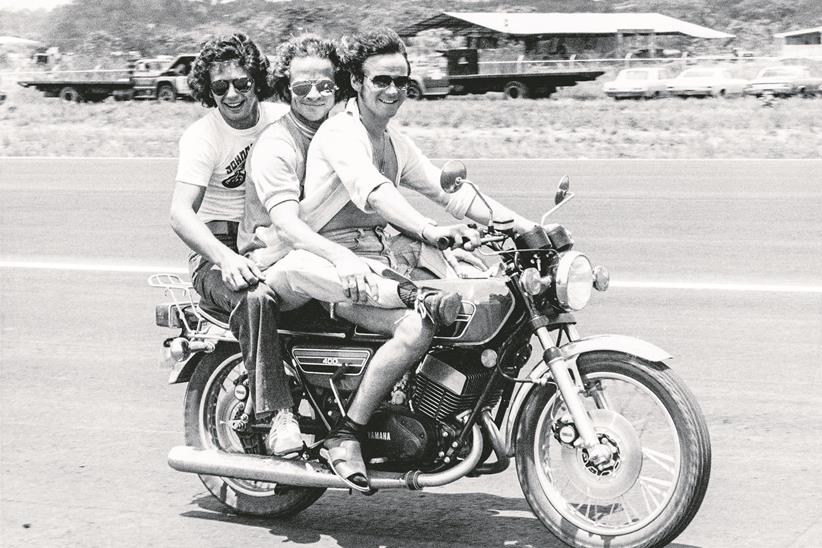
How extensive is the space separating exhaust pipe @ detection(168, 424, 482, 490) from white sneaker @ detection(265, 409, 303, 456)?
7 cm

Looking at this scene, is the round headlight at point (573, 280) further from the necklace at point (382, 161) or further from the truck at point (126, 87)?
the truck at point (126, 87)

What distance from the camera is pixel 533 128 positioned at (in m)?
31.6

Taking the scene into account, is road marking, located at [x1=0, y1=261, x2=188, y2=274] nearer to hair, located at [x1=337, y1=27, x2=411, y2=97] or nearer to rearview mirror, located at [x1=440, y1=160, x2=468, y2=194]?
hair, located at [x1=337, y1=27, x2=411, y2=97]

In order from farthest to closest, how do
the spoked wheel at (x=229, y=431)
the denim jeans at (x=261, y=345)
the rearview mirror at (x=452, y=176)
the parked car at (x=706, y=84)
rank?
1. the parked car at (x=706, y=84)
2. the spoked wheel at (x=229, y=431)
3. the denim jeans at (x=261, y=345)
4. the rearview mirror at (x=452, y=176)

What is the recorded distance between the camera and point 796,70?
144 feet

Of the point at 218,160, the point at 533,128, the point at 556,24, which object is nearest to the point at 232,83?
the point at 218,160

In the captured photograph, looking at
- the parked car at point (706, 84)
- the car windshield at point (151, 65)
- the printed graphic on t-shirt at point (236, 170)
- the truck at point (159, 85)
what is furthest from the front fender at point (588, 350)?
the car windshield at point (151, 65)

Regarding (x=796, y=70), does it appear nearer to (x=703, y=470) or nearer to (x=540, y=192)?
(x=540, y=192)

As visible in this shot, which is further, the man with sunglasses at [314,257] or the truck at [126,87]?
the truck at [126,87]

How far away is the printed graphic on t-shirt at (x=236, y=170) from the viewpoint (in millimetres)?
5915

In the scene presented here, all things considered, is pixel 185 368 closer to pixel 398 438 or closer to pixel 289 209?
pixel 289 209

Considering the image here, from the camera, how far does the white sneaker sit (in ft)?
17.5

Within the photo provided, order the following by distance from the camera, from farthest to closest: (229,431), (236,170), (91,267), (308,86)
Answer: (91,267), (236,170), (229,431), (308,86)

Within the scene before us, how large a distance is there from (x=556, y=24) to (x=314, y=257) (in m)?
→ 71.0
